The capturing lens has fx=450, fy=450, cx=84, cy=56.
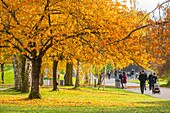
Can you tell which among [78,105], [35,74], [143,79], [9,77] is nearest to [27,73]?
[35,74]

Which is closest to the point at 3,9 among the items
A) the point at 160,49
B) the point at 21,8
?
the point at 21,8

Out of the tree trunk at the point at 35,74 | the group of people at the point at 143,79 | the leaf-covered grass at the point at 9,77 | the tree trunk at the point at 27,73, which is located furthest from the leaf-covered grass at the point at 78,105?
the leaf-covered grass at the point at 9,77

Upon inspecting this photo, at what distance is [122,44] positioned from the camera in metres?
21.1

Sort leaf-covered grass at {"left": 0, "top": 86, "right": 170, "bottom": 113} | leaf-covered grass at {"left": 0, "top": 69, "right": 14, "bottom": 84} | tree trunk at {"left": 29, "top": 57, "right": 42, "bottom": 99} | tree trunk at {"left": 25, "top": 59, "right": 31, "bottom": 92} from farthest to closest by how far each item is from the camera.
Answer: leaf-covered grass at {"left": 0, "top": 69, "right": 14, "bottom": 84} < tree trunk at {"left": 25, "top": 59, "right": 31, "bottom": 92} < tree trunk at {"left": 29, "top": 57, "right": 42, "bottom": 99} < leaf-covered grass at {"left": 0, "top": 86, "right": 170, "bottom": 113}

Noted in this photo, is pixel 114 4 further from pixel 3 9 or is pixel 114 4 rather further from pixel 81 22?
pixel 3 9

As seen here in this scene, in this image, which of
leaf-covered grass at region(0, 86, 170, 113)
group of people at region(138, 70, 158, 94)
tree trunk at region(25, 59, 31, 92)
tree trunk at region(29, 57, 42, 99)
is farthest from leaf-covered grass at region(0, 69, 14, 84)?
tree trunk at region(29, 57, 42, 99)

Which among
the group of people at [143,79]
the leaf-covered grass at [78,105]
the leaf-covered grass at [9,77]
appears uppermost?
the leaf-covered grass at [9,77]

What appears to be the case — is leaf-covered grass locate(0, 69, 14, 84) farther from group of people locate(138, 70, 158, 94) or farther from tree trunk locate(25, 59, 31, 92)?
tree trunk locate(25, 59, 31, 92)

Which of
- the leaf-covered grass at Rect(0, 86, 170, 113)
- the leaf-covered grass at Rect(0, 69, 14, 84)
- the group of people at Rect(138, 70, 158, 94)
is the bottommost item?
the leaf-covered grass at Rect(0, 86, 170, 113)

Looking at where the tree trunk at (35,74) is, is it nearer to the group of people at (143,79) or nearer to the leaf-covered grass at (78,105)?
the leaf-covered grass at (78,105)

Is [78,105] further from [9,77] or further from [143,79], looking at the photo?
[9,77]

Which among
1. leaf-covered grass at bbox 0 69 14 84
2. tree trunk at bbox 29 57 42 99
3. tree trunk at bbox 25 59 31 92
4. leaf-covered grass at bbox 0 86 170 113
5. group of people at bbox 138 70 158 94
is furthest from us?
leaf-covered grass at bbox 0 69 14 84

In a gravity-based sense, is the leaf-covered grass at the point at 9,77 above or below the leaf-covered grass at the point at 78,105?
above

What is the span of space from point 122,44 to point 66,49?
16.6 ft
